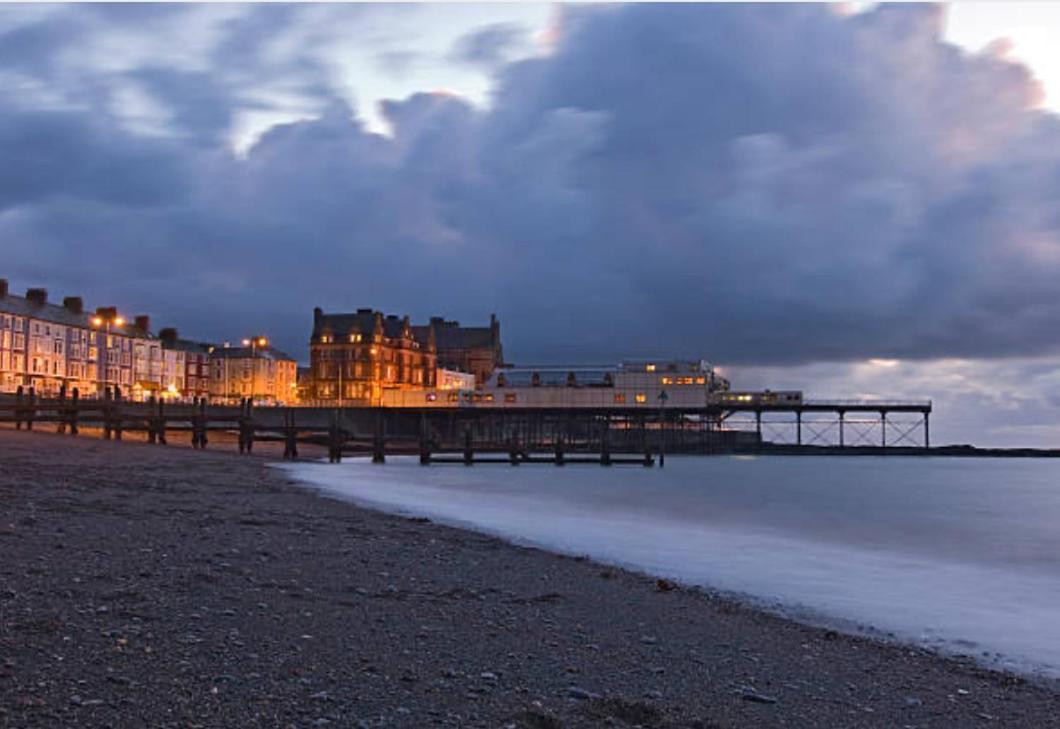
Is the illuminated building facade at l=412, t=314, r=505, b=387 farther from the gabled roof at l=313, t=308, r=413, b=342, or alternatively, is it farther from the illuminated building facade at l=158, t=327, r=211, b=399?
the illuminated building facade at l=158, t=327, r=211, b=399

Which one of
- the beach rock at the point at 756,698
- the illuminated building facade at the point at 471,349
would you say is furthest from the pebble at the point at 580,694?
the illuminated building facade at the point at 471,349

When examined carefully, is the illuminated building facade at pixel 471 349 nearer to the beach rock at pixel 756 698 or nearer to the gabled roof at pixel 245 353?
the gabled roof at pixel 245 353

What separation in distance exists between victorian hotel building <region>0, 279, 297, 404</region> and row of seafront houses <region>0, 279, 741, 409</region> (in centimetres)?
14

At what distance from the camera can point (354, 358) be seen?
5022 inches

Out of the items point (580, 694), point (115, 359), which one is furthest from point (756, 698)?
point (115, 359)

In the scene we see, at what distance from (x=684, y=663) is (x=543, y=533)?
14.5 metres

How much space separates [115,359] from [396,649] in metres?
110

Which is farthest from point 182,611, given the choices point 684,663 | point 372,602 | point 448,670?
point 684,663

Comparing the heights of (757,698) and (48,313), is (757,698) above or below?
below

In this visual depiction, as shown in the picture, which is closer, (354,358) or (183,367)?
(183,367)

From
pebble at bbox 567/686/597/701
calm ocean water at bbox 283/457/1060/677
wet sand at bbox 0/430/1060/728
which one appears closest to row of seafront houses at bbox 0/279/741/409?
calm ocean water at bbox 283/457/1060/677

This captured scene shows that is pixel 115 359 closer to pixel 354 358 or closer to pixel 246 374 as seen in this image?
pixel 246 374

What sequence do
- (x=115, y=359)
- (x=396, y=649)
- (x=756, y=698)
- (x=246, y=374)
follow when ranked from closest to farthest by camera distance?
(x=756, y=698) → (x=396, y=649) → (x=115, y=359) → (x=246, y=374)

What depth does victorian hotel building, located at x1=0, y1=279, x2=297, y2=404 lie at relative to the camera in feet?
294
